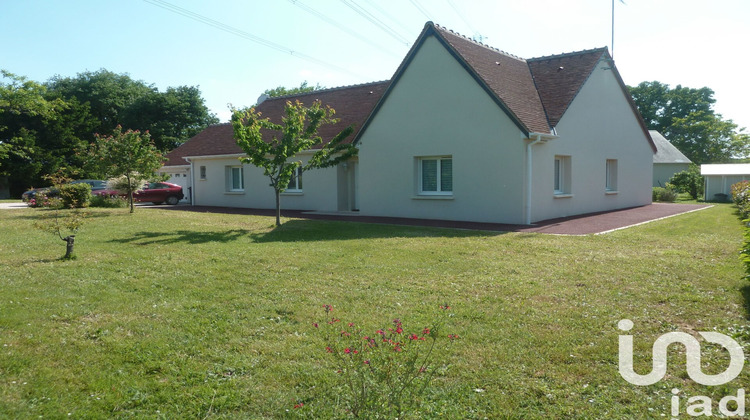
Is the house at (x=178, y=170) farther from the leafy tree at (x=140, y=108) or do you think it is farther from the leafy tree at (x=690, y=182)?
the leafy tree at (x=690, y=182)

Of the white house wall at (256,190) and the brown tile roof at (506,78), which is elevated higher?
the brown tile roof at (506,78)

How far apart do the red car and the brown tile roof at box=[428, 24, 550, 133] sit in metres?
17.6

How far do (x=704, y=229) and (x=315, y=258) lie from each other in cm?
1118

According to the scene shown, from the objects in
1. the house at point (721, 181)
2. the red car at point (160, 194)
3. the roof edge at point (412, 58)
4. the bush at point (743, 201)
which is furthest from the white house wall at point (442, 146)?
the house at point (721, 181)

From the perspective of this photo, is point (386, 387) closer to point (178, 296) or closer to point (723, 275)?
point (178, 296)

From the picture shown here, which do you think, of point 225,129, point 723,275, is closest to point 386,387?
point 723,275

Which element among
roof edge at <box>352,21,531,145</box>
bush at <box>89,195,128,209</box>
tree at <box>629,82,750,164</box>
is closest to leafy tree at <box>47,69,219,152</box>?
bush at <box>89,195,128,209</box>

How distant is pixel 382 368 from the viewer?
4.10 meters

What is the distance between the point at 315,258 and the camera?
9508mm

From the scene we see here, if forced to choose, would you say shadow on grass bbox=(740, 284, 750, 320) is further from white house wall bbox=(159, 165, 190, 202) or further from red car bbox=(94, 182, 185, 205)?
white house wall bbox=(159, 165, 190, 202)

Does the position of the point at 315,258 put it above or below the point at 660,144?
below

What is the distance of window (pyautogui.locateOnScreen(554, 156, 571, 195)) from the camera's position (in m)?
18.5

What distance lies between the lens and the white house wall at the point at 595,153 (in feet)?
55.9

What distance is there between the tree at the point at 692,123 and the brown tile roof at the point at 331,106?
5155cm
